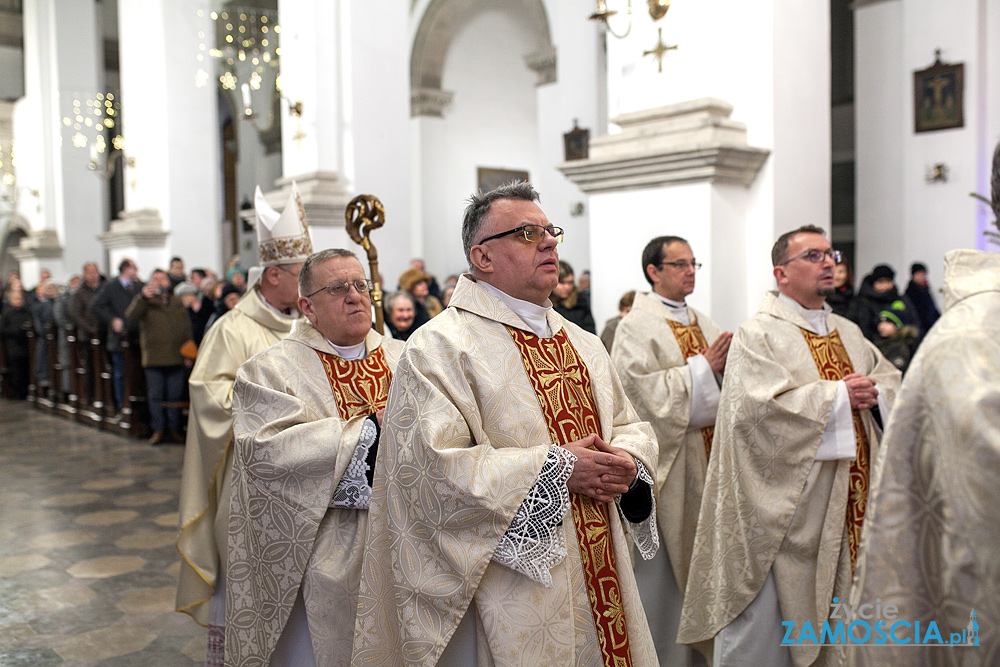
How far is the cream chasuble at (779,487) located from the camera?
3064mm

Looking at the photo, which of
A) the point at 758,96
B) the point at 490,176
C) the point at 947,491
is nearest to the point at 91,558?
the point at 758,96

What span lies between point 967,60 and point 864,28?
1297mm

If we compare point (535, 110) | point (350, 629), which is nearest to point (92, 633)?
point (350, 629)

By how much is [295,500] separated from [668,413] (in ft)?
5.25

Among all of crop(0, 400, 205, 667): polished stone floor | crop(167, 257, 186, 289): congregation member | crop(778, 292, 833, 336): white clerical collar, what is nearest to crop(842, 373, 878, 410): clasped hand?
crop(778, 292, 833, 336): white clerical collar

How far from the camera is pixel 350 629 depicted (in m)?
2.64

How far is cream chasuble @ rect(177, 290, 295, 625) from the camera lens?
11.1ft

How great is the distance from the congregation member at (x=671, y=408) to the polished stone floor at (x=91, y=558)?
199 centimetres

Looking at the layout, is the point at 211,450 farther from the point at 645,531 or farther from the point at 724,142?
the point at 724,142

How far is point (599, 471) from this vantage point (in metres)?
2.15

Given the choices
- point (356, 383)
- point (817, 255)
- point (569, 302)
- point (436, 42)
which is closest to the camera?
point (356, 383)

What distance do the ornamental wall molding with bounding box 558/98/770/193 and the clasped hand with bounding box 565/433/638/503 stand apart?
2.61m

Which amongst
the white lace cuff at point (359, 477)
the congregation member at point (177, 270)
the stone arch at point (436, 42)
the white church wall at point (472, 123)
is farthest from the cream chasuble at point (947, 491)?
the stone arch at point (436, 42)

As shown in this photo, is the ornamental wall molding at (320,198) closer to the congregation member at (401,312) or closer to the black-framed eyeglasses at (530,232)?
the congregation member at (401,312)
